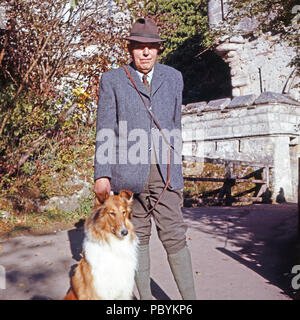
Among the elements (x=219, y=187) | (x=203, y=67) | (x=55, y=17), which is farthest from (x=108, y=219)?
(x=203, y=67)

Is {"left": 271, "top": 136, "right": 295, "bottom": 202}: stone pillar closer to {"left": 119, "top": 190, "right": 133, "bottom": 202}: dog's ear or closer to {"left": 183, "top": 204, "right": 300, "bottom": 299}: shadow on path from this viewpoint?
{"left": 183, "top": 204, "right": 300, "bottom": 299}: shadow on path

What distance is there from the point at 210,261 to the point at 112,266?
2667mm

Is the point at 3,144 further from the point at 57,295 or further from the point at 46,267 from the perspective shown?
the point at 57,295

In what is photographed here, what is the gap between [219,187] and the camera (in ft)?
40.1

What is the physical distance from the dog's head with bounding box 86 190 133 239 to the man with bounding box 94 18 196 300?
0.36 ft

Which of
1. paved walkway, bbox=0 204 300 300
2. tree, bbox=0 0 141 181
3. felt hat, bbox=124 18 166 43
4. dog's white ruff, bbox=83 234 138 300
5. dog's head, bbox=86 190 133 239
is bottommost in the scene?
paved walkway, bbox=0 204 300 300

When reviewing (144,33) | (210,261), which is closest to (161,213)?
(144,33)

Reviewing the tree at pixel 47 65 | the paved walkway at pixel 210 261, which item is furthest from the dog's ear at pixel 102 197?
the tree at pixel 47 65

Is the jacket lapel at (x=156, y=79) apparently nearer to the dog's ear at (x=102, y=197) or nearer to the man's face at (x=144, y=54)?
the man's face at (x=144, y=54)

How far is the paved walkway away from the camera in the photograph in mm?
4016

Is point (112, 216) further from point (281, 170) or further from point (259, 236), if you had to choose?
point (281, 170)

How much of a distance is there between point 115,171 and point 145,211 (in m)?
0.43

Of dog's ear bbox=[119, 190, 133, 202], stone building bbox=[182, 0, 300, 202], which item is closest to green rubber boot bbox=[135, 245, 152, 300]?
dog's ear bbox=[119, 190, 133, 202]

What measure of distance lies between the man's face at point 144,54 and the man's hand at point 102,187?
1008mm
